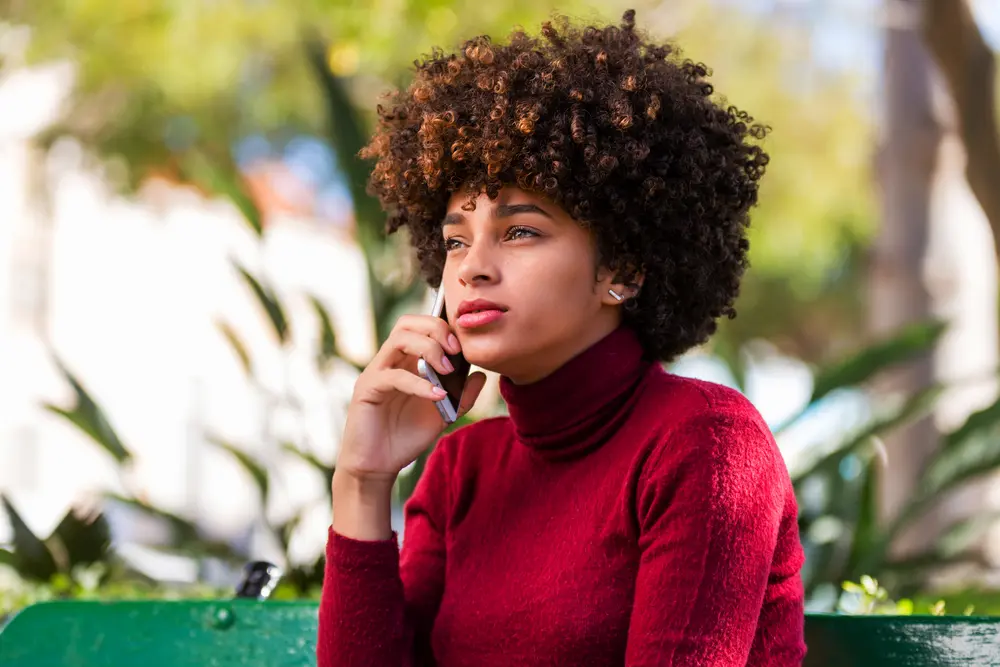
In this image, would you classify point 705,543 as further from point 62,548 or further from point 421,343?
Answer: point 62,548

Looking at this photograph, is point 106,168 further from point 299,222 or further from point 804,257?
point 804,257

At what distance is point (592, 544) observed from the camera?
1.76m

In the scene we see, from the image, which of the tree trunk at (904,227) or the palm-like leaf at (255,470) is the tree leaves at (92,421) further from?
the tree trunk at (904,227)

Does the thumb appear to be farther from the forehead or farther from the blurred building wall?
the blurred building wall

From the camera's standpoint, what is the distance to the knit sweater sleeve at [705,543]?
1.61m

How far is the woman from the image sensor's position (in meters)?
1.67

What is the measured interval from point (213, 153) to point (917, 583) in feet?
27.7

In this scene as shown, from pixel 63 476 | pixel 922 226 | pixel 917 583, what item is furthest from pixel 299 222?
pixel 917 583

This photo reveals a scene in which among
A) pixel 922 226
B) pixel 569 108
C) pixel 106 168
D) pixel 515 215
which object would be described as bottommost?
pixel 515 215

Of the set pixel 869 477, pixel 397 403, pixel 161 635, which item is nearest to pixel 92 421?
pixel 161 635

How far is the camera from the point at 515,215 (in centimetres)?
182

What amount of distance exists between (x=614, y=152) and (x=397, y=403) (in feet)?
1.72

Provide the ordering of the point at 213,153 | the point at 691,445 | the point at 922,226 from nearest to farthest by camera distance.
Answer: the point at 691,445 < the point at 922,226 < the point at 213,153

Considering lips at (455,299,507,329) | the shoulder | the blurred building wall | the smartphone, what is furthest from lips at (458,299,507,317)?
the blurred building wall
